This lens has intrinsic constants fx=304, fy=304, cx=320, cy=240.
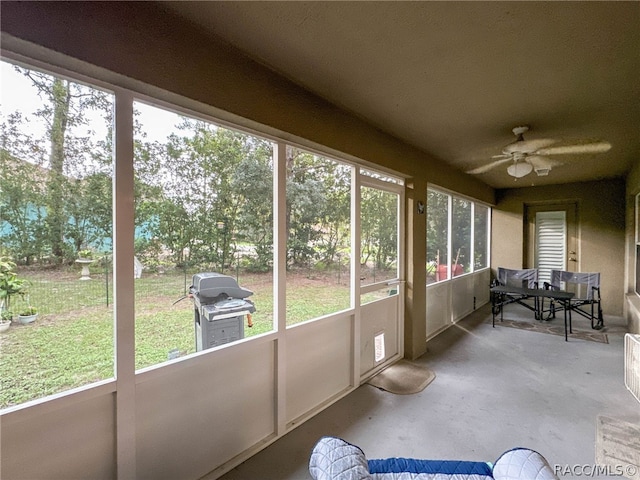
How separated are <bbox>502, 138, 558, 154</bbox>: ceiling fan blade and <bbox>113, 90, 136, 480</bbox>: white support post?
2.91 metres

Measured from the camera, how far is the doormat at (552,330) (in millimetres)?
4098

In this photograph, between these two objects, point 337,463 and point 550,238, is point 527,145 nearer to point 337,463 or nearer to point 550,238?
point 337,463

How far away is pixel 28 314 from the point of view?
1.21 meters

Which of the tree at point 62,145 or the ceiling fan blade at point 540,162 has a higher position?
the ceiling fan blade at point 540,162

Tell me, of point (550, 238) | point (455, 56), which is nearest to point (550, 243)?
point (550, 238)

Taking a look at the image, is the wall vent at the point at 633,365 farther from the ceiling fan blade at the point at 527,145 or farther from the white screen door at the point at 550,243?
the white screen door at the point at 550,243

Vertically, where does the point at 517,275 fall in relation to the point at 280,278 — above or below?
below

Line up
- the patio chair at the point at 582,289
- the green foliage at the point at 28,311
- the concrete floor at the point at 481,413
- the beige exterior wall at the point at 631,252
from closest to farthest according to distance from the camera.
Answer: the green foliage at the point at 28,311, the concrete floor at the point at 481,413, the beige exterior wall at the point at 631,252, the patio chair at the point at 582,289

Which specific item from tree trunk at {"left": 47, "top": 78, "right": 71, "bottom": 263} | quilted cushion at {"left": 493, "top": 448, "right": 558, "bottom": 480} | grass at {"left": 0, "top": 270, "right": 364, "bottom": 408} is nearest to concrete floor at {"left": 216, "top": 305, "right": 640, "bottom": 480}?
quilted cushion at {"left": 493, "top": 448, "right": 558, "bottom": 480}

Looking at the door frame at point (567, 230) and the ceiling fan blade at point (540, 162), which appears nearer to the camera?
the ceiling fan blade at point (540, 162)

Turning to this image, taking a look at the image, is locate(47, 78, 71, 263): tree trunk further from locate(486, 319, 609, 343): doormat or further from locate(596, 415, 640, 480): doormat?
locate(486, 319, 609, 343): doormat

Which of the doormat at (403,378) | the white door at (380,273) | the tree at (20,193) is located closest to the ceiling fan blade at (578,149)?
the white door at (380,273)

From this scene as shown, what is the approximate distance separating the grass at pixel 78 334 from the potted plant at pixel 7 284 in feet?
0.13

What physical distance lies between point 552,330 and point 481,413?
3003 millimetres
